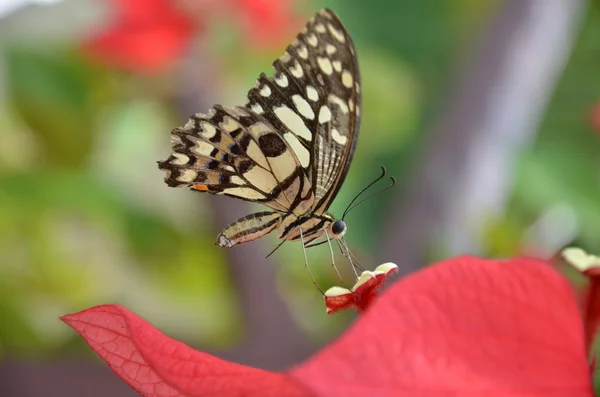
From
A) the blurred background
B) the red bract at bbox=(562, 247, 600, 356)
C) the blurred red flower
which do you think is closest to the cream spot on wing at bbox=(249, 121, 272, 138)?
the red bract at bbox=(562, 247, 600, 356)

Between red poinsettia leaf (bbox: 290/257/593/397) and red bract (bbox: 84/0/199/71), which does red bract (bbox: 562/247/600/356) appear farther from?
red bract (bbox: 84/0/199/71)

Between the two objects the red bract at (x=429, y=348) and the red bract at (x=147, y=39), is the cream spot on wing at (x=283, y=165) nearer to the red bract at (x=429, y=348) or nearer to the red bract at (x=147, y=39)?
the red bract at (x=429, y=348)

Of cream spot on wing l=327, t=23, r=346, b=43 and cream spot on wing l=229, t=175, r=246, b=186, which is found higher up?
cream spot on wing l=327, t=23, r=346, b=43

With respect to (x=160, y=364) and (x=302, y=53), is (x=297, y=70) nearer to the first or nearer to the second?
(x=302, y=53)

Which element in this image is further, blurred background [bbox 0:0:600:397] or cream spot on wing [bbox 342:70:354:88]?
blurred background [bbox 0:0:600:397]

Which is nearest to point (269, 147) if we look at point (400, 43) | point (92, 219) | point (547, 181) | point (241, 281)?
point (241, 281)

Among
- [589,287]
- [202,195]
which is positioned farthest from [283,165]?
[202,195]
